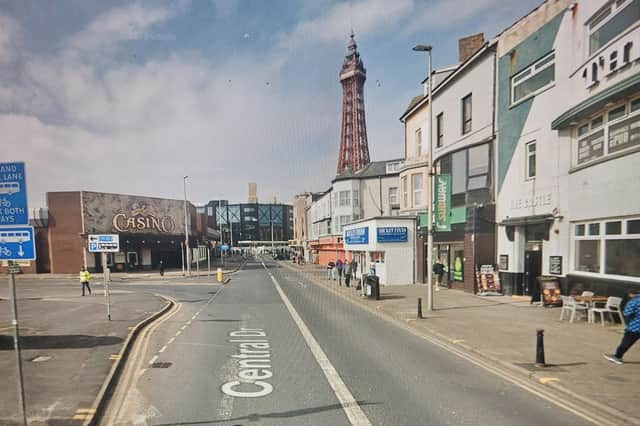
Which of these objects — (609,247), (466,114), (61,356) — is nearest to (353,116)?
(466,114)

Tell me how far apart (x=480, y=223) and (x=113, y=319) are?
16760 mm

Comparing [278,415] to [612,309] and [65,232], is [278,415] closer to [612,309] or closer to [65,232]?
[612,309]

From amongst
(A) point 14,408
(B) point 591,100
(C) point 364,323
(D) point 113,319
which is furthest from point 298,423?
(B) point 591,100

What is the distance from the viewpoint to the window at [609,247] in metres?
9.91

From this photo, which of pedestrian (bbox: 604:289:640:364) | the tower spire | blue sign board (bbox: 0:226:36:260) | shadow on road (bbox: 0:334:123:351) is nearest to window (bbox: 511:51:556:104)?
pedestrian (bbox: 604:289:640:364)

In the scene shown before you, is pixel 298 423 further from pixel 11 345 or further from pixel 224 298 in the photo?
pixel 224 298

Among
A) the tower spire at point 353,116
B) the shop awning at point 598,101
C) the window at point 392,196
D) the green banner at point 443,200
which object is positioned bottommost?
the green banner at point 443,200

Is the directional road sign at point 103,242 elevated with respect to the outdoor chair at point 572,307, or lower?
elevated

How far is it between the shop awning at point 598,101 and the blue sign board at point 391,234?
1090cm

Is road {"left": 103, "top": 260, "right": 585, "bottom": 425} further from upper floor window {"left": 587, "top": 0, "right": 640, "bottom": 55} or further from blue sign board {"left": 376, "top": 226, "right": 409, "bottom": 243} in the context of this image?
blue sign board {"left": 376, "top": 226, "right": 409, "bottom": 243}

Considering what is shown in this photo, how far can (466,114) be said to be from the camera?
19.0m

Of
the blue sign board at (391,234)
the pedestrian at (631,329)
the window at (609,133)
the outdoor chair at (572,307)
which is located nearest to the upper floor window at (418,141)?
the blue sign board at (391,234)

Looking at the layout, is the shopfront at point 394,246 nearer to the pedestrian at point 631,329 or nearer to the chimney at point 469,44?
the chimney at point 469,44

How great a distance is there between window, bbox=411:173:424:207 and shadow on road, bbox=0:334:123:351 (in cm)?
1912
